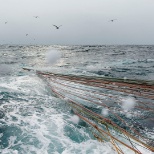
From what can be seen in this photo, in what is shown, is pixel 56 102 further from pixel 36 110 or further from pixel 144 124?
pixel 144 124

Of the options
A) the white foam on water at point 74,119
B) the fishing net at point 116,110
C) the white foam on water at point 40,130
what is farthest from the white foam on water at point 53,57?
the white foam on water at point 74,119

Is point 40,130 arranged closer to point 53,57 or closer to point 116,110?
point 116,110

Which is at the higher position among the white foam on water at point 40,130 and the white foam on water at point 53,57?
the white foam on water at point 53,57

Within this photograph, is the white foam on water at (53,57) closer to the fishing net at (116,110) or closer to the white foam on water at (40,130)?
the fishing net at (116,110)

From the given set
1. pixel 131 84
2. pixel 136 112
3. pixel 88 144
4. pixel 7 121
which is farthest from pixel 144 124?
pixel 7 121

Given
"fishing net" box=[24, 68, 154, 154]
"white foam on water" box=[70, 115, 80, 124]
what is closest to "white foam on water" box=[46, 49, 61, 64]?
"fishing net" box=[24, 68, 154, 154]

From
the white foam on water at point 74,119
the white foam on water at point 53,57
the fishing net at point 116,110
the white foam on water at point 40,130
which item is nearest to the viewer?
the fishing net at point 116,110

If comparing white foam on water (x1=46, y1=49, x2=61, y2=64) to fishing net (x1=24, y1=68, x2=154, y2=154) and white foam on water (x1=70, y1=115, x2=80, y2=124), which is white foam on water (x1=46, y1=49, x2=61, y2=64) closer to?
fishing net (x1=24, y1=68, x2=154, y2=154)

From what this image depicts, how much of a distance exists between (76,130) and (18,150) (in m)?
2.39

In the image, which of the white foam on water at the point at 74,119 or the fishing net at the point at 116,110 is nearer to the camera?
the fishing net at the point at 116,110

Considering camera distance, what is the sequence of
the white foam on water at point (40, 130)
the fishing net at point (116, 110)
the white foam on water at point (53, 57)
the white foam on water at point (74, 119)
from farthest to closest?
the white foam on water at point (53, 57) → the white foam on water at point (74, 119) → the white foam on water at point (40, 130) → the fishing net at point (116, 110)

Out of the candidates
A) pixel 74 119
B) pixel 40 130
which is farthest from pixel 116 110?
pixel 40 130

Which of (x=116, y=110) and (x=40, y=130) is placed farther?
(x=116, y=110)

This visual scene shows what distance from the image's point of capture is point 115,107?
38.4ft
